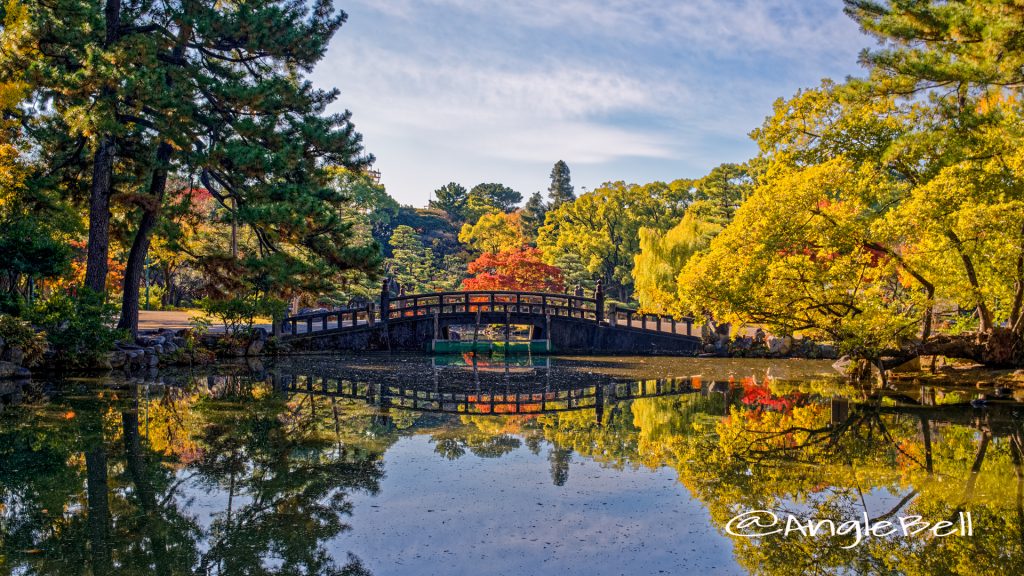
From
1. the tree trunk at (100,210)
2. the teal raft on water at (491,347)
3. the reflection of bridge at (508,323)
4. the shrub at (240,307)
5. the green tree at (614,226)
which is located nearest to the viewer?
the tree trunk at (100,210)

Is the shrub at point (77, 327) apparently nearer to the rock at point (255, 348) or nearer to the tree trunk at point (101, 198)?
the tree trunk at point (101, 198)

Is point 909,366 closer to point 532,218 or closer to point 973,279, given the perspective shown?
point 973,279

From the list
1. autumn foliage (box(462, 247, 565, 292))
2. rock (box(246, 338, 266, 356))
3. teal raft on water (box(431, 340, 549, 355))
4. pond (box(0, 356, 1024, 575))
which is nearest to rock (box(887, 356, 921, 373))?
pond (box(0, 356, 1024, 575))

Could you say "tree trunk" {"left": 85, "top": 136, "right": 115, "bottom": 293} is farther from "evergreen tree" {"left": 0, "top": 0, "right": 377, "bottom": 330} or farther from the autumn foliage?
the autumn foliage

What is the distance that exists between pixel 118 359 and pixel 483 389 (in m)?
8.11

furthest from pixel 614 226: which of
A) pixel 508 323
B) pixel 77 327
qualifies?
pixel 77 327

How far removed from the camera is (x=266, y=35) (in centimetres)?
1531

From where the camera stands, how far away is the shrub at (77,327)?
47.2 feet

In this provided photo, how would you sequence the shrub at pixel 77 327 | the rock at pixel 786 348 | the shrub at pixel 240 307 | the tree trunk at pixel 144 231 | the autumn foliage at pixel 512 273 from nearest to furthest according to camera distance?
the shrub at pixel 77 327, the tree trunk at pixel 144 231, the shrub at pixel 240 307, the rock at pixel 786 348, the autumn foliage at pixel 512 273

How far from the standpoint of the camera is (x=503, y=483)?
23.1 ft

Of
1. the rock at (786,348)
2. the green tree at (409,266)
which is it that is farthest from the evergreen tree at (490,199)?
the rock at (786,348)

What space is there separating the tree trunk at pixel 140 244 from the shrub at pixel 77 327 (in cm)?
134

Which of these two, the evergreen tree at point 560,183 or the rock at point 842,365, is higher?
the evergreen tree at point 560,183

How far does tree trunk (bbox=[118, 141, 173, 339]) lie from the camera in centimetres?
1647
